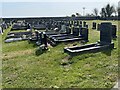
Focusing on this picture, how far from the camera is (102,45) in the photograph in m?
10.9

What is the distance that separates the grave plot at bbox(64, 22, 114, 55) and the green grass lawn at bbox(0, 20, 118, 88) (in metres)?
0.34

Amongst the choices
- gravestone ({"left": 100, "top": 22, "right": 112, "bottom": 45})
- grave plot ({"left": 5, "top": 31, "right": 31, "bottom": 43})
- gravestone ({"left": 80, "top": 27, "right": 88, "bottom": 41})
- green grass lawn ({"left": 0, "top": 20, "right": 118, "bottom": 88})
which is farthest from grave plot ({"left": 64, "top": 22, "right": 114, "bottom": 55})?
grave plot ({"left": 5, "top": 31, "right": 31, "bottom": 43})

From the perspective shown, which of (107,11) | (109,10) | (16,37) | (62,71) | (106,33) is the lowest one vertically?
(62,71)

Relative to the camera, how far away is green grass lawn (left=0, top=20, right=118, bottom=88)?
20.9 ft

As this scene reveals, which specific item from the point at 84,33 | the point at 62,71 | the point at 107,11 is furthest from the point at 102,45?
the point at 107,11

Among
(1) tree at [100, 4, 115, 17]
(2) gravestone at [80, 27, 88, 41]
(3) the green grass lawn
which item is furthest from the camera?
(1) tree at [100, 4, 115, 17]

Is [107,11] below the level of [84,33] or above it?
above

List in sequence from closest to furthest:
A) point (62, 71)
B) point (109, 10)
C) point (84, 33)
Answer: point (62, 71), point (84, 33), point (109, 10)

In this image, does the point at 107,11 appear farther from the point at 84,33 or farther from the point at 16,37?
the point at 84,33

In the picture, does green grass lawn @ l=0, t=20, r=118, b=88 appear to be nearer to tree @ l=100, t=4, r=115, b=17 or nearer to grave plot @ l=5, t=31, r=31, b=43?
grave plot @ l=5, t=31, r=31, b=43

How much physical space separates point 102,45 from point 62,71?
4066 mm

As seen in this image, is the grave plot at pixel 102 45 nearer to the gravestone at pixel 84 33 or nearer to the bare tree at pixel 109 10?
the gravestone at pixel 84 33

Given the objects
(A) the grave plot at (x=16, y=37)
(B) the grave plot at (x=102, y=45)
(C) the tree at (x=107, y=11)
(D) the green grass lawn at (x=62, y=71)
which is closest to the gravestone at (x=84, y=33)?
Result: (B) the grave plot at (x=102, y=45)

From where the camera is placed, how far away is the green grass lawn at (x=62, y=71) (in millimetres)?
6380
